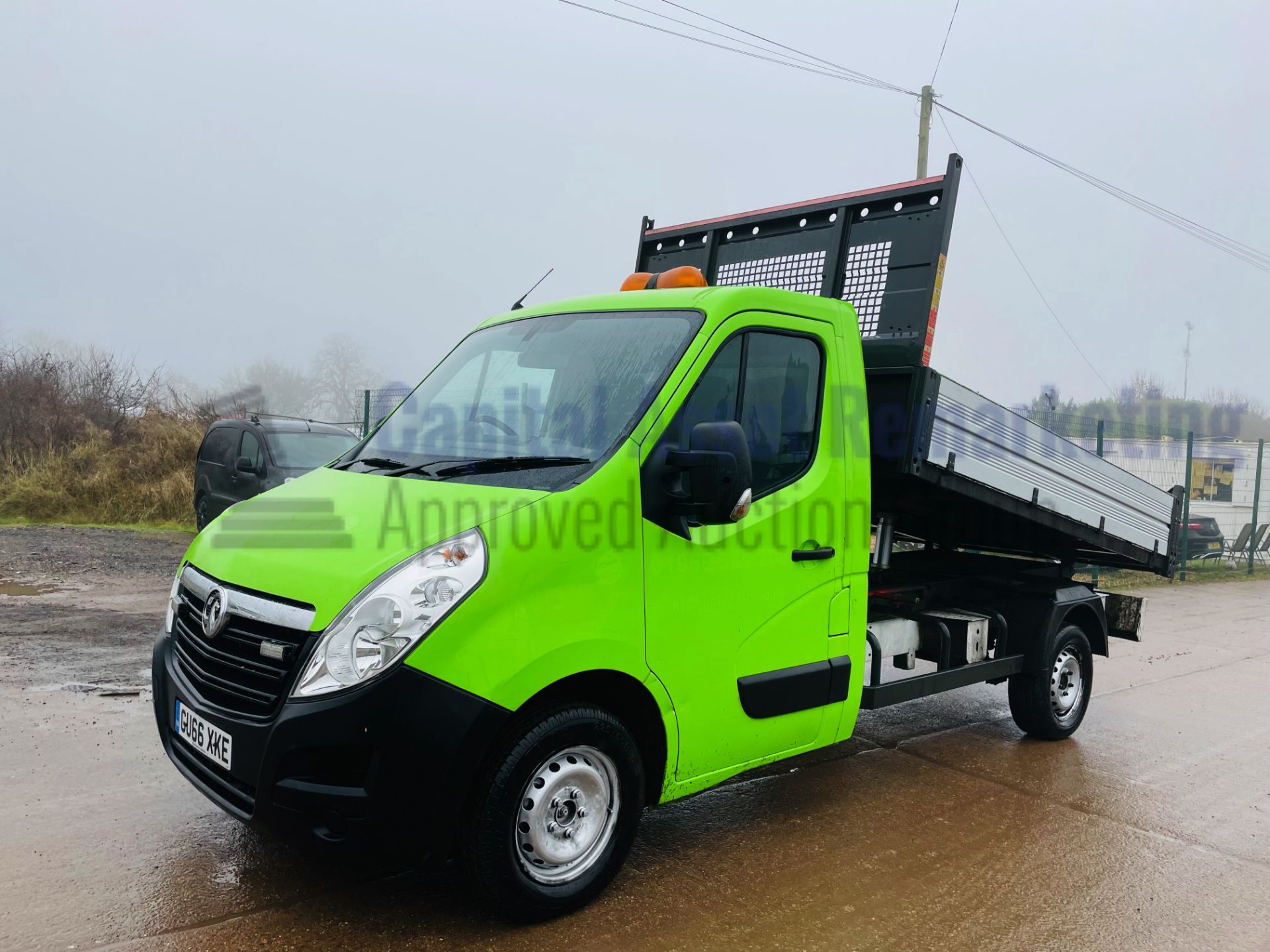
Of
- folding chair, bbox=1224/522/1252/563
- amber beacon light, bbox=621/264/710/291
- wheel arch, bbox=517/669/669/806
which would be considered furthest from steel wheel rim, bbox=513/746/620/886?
folding chair, bbox=1224/522/1252/563

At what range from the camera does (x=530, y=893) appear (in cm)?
323

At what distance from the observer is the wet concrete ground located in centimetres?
331

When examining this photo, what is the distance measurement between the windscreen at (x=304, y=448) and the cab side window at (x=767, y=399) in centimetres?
986

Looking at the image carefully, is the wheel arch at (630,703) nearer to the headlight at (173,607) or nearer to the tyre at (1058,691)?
the headlight at (173,607)

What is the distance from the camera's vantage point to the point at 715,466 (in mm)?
3291

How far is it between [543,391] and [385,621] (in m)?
1.30

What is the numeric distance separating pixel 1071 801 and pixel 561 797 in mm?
2998

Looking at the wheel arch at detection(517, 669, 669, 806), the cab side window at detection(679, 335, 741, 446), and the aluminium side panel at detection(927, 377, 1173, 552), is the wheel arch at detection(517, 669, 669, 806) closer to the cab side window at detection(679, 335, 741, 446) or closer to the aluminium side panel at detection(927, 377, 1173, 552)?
the cab side window at detection(679, 335, 741, 446)

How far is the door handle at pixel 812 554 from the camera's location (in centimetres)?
399

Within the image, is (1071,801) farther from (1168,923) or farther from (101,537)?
(101,537)

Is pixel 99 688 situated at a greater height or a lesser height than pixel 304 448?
lesser

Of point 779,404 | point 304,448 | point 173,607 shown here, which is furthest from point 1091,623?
point 304,448

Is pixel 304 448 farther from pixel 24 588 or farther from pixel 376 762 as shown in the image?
pixel 376 762

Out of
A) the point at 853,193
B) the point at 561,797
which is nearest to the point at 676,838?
the point at 561,797
